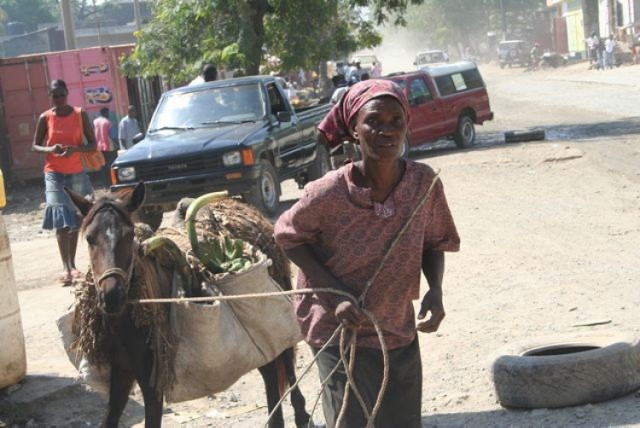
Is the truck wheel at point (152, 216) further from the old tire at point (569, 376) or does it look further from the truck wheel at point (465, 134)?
the truck wheel at point (465, 134)

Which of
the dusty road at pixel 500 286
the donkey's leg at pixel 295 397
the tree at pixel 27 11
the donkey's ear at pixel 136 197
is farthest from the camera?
the tree at pixel 27 11

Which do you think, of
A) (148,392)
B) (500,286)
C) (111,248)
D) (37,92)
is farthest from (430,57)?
(111,248)

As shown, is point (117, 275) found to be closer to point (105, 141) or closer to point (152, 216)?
point (152, 216)

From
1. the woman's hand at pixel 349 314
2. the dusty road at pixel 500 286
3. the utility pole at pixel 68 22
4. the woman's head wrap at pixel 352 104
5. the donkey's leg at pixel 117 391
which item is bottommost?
the dusty road at pixel 500 286

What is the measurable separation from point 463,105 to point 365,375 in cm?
1856

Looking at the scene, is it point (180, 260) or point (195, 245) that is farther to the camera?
point (195, 245)

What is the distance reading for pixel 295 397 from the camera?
620 centimetres

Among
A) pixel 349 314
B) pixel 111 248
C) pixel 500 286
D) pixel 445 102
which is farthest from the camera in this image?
pixel 445 102

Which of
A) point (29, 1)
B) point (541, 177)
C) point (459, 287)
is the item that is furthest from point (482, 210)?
point (29, 1)

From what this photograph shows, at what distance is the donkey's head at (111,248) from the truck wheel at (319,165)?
441 inches

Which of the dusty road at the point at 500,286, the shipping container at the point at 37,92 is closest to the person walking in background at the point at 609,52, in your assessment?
the shipping container at the point at 37,92

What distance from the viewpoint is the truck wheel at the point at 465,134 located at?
2173 centimetres

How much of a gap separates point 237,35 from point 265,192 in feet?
29.2

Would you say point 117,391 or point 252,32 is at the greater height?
point 252,32
